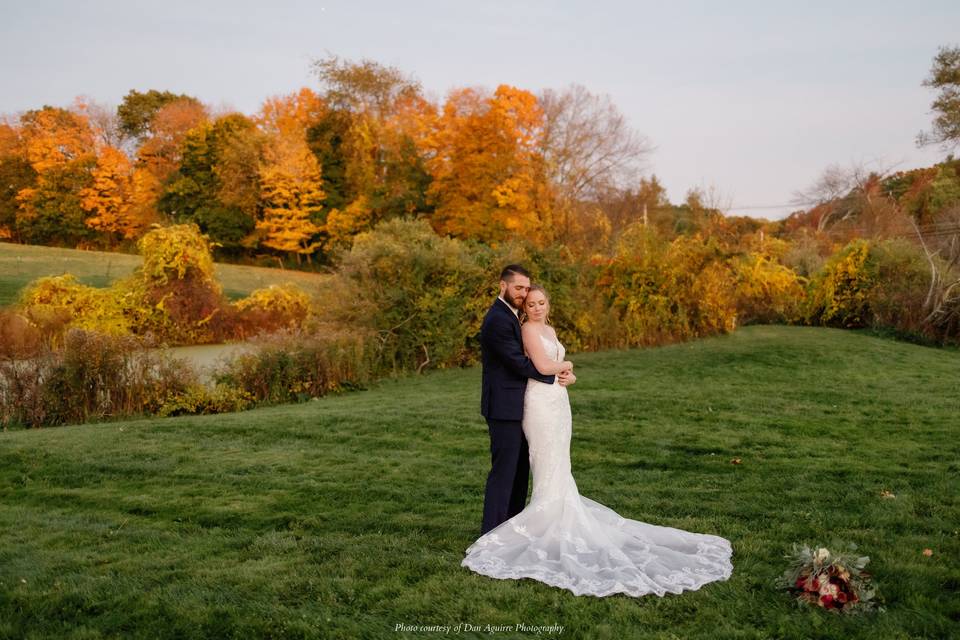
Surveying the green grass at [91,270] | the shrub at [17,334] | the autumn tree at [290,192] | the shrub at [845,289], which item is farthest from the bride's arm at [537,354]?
the autumn tree at [290,192]

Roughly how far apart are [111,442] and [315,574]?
5.57 metres

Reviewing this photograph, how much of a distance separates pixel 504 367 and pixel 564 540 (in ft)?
4.00

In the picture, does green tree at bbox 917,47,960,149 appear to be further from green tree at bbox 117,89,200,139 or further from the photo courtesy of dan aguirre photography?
green tree at bbox 117,89,200,139

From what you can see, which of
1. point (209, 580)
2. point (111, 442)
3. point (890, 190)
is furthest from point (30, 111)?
point (890, 190)

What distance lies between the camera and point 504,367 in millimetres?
5113

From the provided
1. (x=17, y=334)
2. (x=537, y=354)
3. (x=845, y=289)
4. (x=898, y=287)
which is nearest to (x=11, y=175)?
(x=17, y=334)

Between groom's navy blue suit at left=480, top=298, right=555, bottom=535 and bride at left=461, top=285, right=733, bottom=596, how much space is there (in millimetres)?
90

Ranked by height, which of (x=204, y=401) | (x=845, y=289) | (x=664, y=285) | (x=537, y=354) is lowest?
(x=204, y=401)

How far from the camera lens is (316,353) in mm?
13633

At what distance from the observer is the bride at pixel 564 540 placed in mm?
4445

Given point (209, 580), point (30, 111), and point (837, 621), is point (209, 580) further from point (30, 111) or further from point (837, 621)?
point (30, 111)

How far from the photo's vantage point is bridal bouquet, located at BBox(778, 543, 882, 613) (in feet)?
13.0

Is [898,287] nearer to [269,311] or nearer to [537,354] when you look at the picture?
[269,311]

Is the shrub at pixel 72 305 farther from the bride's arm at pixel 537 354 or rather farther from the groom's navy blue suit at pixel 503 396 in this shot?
the bride's arm at pixel 537 354
